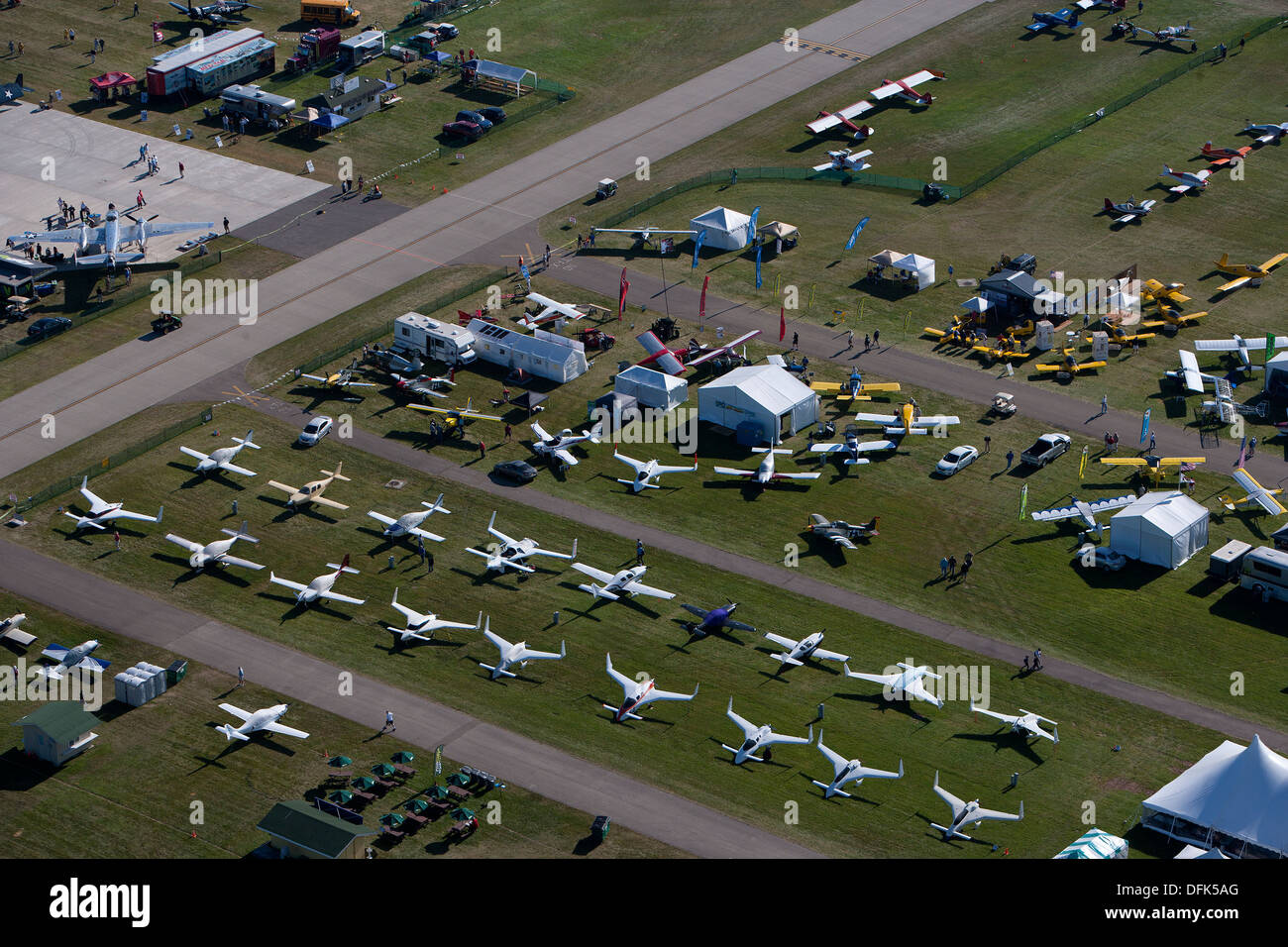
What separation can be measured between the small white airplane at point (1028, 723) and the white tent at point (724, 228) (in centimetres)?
6196

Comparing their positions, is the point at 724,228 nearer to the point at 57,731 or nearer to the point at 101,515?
the point at 101,515

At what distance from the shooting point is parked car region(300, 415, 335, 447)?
11700 centimetres

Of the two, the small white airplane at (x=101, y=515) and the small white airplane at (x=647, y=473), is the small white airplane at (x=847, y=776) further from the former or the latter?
the small white airplane at (x=101, y=515)

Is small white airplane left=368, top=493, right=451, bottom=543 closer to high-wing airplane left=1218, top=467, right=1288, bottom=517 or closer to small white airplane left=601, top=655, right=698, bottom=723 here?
small white airplane left=601, top=655, right=698, bottom=723

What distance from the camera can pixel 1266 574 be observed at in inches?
3939

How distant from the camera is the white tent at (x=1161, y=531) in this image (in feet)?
339

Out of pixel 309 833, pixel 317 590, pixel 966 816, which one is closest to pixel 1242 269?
pixel 966 816

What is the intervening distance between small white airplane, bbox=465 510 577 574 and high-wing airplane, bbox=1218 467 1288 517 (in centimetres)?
4322

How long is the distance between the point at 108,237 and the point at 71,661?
56.1 meters

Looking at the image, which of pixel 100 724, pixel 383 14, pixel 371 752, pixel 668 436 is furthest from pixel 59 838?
pixel 383 14

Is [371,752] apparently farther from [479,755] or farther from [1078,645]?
[1078,645]

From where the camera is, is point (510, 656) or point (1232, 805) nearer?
point (1232, 805)

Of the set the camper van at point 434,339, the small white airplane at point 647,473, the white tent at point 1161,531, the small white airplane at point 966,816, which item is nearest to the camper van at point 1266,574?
the white tent at point 1161,531

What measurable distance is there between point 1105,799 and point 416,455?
5340 cm
